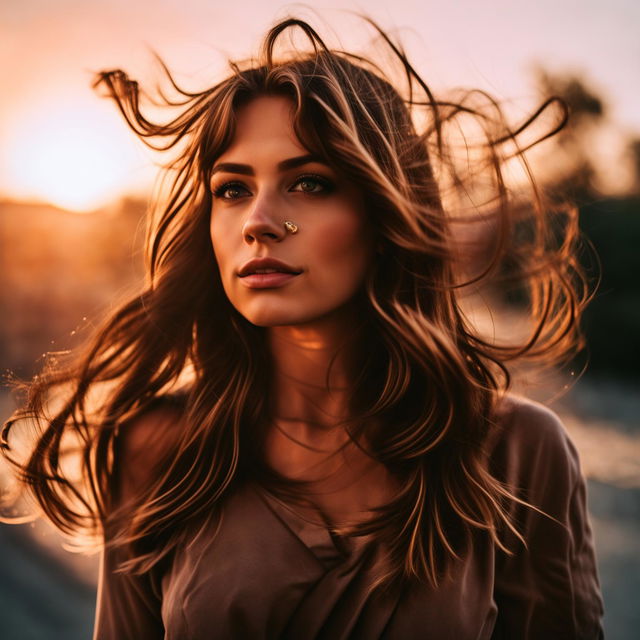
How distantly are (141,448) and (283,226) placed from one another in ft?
3.07

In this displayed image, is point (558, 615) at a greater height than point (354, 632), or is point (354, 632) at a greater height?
point (354, 632)

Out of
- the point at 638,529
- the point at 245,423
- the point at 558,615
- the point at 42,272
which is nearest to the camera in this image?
the point at 558,615

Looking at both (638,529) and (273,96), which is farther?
(638,529)

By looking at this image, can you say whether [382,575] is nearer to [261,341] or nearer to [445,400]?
[445,400]

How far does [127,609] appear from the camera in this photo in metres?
1.97

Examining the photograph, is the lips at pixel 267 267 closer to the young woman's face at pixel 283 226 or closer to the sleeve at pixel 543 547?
the young woman's face at pixel 283 226

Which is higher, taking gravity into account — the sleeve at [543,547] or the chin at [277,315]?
the chin at [277,315]

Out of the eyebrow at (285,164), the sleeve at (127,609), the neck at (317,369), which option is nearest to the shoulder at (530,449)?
the neck at (317,369)

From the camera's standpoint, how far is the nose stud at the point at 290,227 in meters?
1.69

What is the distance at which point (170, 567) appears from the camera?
77.0 inches

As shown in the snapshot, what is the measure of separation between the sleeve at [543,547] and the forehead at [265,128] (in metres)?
1.07

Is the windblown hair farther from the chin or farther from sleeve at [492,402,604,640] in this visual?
the chin

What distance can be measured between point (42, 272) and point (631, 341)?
1165 cm

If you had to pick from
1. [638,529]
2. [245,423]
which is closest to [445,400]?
[245,423]
